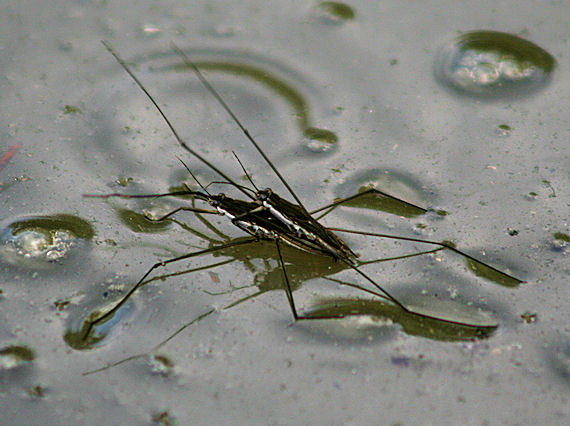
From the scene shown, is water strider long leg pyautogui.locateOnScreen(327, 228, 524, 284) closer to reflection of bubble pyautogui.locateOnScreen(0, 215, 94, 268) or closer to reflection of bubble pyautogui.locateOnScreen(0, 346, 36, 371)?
reflection of bubble pyautogui.locateOnScreen(0, 215, 94, 268)

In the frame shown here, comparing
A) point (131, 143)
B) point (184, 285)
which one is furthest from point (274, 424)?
point (131, 143)

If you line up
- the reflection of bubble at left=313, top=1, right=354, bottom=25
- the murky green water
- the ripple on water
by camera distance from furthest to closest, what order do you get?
the reflection of bubble at left=313, top=1, right=354, bottom=25 → the ripple on water → the murky green water

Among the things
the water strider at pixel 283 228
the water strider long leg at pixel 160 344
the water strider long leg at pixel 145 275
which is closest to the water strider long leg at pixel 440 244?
the water strider at pixel 283 228

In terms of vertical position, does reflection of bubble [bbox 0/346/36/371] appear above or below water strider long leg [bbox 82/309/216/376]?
below

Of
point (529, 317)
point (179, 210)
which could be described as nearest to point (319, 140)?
point (179, 210)

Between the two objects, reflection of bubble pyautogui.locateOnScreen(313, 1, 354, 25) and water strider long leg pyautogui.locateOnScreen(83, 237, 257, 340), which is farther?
reflection of bubble pyautogui.locateOnScreen(313, 1, 354, 25)

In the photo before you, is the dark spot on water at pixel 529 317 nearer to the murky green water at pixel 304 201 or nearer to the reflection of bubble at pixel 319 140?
the murky green water at pixel 304 201

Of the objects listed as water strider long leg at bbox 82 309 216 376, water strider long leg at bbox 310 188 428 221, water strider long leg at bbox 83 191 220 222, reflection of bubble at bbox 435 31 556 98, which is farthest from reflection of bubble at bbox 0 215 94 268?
reflection of bubble at bbox 435 31 556 98

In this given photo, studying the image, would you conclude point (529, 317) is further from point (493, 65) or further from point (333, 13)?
point (333, 13)
